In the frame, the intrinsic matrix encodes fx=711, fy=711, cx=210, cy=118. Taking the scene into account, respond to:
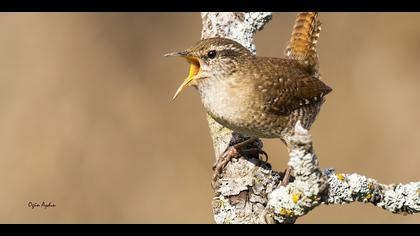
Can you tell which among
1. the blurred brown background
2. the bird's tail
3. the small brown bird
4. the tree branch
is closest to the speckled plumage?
the small brown bird

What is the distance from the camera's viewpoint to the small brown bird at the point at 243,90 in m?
3.75

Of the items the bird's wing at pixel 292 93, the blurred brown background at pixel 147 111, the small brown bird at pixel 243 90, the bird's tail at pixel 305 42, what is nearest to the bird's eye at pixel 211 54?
the small brown bird at pixel 243 90

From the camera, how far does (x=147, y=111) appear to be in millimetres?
6312

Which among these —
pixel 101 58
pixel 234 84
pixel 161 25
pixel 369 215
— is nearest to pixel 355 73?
pixel 369 215

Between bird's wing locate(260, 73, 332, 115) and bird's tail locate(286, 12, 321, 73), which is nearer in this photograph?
bird's wing locate(260, 73, 332, 115)

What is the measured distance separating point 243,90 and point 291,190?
1025 mm

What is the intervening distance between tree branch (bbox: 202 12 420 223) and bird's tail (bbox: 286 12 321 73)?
0.78 m

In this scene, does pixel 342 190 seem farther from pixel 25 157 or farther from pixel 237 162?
pixel 25 157

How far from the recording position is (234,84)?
3.85 m

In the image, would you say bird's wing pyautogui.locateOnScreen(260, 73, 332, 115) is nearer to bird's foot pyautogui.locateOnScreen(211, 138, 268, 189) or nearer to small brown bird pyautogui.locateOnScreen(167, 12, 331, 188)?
small brown bird pyautogui.locateOnScreen(167, 12, 331, 188)

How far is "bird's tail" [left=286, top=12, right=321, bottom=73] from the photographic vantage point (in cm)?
452

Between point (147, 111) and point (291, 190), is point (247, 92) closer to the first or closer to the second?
point (291, 190)

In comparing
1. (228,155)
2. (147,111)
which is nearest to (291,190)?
(228,155)
